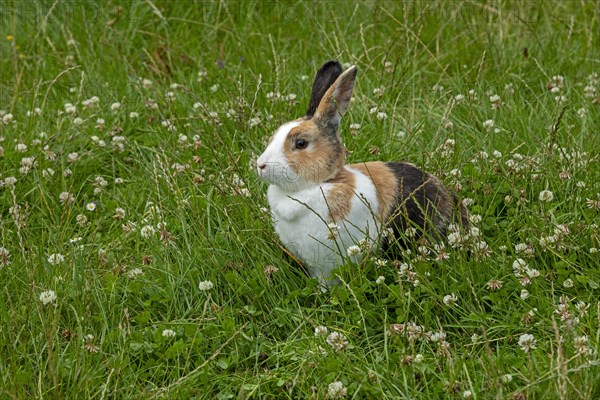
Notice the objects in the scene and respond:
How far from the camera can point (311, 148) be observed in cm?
462

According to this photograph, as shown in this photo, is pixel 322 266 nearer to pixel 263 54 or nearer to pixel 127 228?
pixel 127 228

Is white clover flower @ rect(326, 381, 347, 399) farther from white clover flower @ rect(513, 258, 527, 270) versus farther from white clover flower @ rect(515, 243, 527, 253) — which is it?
white clover flower @ rect(515, 243, 527, 253)

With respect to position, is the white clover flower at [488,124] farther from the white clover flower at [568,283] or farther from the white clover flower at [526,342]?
the white clover flower at [526,342]

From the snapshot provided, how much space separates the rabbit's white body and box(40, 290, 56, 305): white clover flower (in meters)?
1.12

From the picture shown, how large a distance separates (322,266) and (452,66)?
290 cm

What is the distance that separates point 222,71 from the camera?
6902mm

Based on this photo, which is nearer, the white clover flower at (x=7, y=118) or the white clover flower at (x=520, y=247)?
the white clover flower at (x=520, y=247)

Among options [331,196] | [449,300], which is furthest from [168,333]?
[449,300]

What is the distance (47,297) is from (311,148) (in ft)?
4.62

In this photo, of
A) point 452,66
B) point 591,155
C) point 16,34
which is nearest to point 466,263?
point 591,155

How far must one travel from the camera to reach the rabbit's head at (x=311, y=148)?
14.9ft

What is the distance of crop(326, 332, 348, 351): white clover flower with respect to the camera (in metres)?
4.03

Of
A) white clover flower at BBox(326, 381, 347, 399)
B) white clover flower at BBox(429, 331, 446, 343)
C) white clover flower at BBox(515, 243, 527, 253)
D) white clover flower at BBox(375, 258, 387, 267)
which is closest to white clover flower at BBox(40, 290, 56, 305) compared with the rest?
white clover flower at BBox(326, 381, 347, 399)

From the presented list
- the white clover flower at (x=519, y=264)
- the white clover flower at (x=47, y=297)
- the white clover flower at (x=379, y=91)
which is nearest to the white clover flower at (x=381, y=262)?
the white clover flower at (x=519, y=264)
